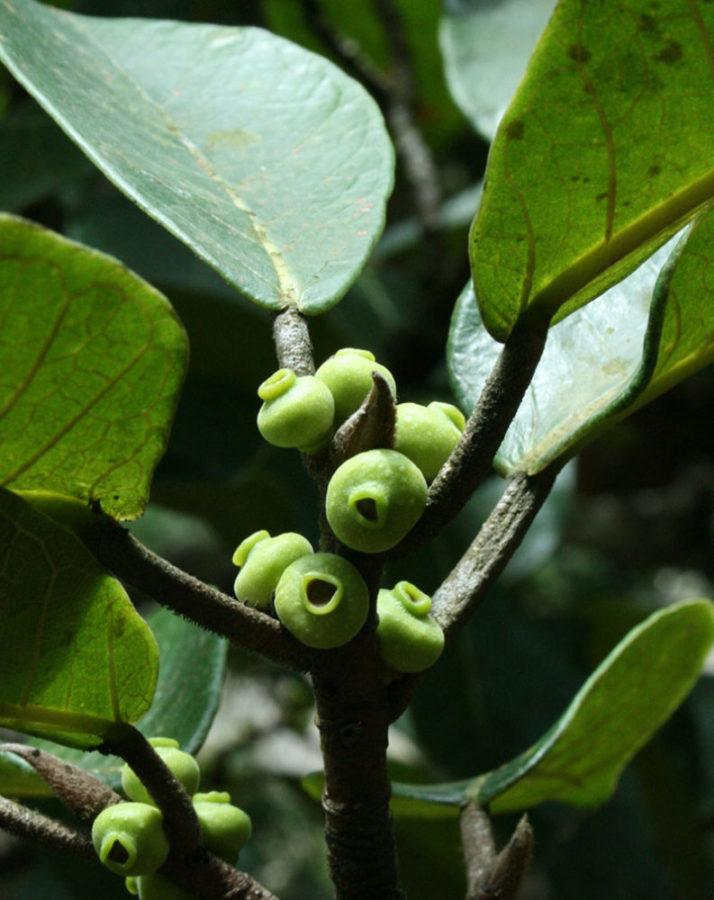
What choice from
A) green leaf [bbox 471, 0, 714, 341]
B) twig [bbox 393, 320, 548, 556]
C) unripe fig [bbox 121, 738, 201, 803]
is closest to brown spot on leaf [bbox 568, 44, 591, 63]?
green leaf [bbox 471, 0, 714, 341]

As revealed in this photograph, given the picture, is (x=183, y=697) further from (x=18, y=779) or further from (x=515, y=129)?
(x=515, y=129)

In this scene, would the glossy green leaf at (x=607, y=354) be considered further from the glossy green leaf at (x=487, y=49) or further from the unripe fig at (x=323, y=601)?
the glossy green leaf at (x=487, y=49)

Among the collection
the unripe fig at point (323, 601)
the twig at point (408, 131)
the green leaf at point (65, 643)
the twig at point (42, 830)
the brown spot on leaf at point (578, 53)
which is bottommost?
the twig at point (408, 131)

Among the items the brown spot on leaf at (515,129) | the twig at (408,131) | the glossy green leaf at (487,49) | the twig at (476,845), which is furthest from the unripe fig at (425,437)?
the twig at (408,131)

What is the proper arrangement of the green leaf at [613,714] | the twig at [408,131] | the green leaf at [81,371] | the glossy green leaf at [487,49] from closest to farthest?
the green leaf at [81,371] < the green leaf at [613,714] < the glossy green leaf at [487,49] < the twig at [408,131]

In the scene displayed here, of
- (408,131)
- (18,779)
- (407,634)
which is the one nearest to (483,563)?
(407,634)
